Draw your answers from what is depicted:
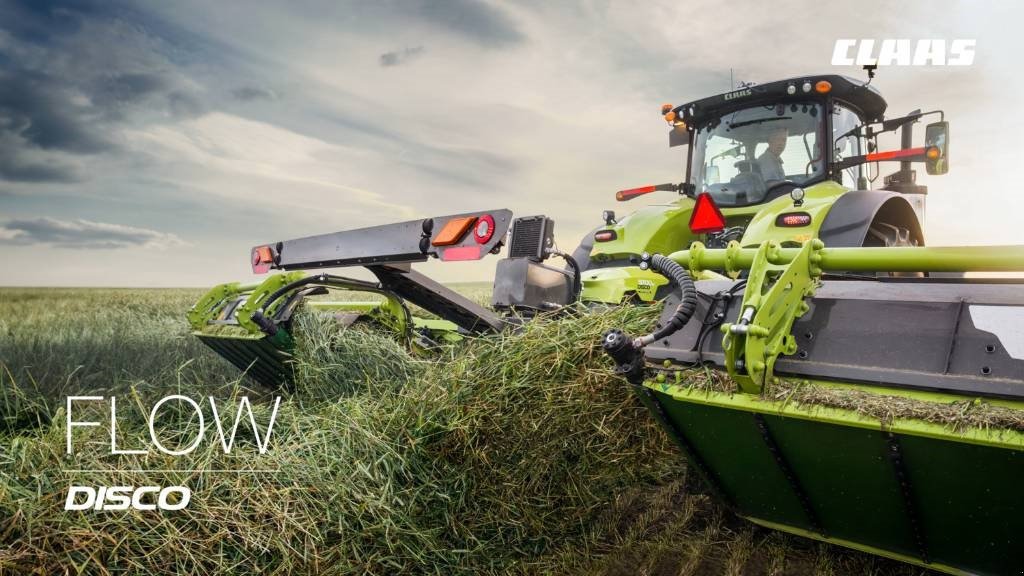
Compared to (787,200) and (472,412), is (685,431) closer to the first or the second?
(472,412)

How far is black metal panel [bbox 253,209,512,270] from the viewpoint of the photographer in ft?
10.3

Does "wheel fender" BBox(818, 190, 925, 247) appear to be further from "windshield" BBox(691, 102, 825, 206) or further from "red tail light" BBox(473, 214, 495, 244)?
"red tail light" BBox(473, 214, 495, 244)

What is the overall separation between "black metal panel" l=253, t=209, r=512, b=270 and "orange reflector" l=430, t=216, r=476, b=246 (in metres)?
0.02

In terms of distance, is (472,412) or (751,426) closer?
(751,426)

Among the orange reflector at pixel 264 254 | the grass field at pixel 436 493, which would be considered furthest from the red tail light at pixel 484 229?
the orange reflector at pixel 264 254

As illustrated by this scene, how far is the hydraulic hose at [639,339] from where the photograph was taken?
96.3 inches

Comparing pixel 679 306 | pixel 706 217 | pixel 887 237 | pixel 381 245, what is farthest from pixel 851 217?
pixel 381 245

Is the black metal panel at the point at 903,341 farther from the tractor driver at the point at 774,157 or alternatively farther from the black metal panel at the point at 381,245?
the tractor driver at the point at 774,157

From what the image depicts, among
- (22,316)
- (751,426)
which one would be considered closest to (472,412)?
(751,426)

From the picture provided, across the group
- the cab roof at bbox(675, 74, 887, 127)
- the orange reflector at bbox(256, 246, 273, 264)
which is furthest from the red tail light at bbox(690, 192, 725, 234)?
the orange reflector at bbox(256, 246, 273, 264)

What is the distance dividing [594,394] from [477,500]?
0.76 m

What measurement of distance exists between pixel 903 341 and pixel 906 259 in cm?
27

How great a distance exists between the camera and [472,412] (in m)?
3.12

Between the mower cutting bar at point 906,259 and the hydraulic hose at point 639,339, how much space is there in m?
0.19
